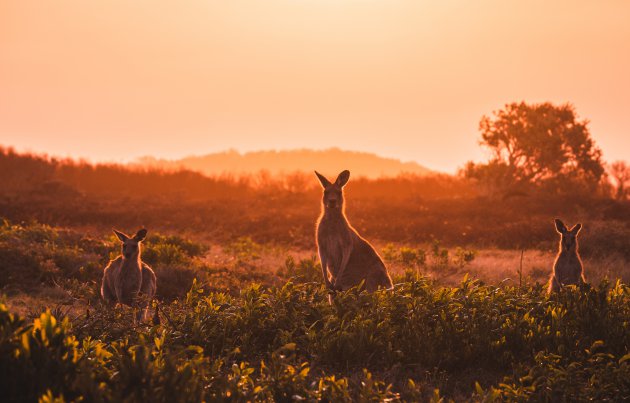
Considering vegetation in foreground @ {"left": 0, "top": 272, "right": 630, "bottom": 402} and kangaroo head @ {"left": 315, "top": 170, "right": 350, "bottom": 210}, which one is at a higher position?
kangaroo head @ {"left": 315, "top": 170, "right": 350, "bottom": 210}

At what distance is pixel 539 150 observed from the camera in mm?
36438

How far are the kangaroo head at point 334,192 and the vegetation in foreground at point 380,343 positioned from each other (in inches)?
66.5

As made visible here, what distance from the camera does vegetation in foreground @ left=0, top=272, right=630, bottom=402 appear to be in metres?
5.36

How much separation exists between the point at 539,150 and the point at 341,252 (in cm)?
2914

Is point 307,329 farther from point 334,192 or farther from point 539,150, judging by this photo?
point 539,150

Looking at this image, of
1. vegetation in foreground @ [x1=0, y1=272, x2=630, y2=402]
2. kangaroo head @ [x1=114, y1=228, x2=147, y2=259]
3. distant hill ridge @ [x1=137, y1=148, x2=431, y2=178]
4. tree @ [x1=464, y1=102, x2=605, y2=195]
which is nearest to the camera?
vegetation in foreground @ [x1=0, y1=272, x2=630, y2=402]

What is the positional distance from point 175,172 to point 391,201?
51.6ft

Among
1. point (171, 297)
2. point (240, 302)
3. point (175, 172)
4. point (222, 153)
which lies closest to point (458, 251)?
point (171, 297)

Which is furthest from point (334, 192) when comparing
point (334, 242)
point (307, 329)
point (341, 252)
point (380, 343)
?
point (380, 343)

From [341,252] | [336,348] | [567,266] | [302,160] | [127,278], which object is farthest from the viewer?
[302,160]

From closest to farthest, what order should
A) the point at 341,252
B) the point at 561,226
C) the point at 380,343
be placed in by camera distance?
the point at 380,343 → the point at 341,252 → the point at 561,226

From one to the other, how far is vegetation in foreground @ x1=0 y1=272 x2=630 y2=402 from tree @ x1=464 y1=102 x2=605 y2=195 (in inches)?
1121

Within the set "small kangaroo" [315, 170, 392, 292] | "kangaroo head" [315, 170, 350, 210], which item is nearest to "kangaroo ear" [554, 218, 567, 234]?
"small kangaroo" [315, 170, 392, 292]

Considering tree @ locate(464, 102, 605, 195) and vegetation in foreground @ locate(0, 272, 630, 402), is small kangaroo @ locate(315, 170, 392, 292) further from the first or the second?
tree @ locate(464, 102, 605, 195)
